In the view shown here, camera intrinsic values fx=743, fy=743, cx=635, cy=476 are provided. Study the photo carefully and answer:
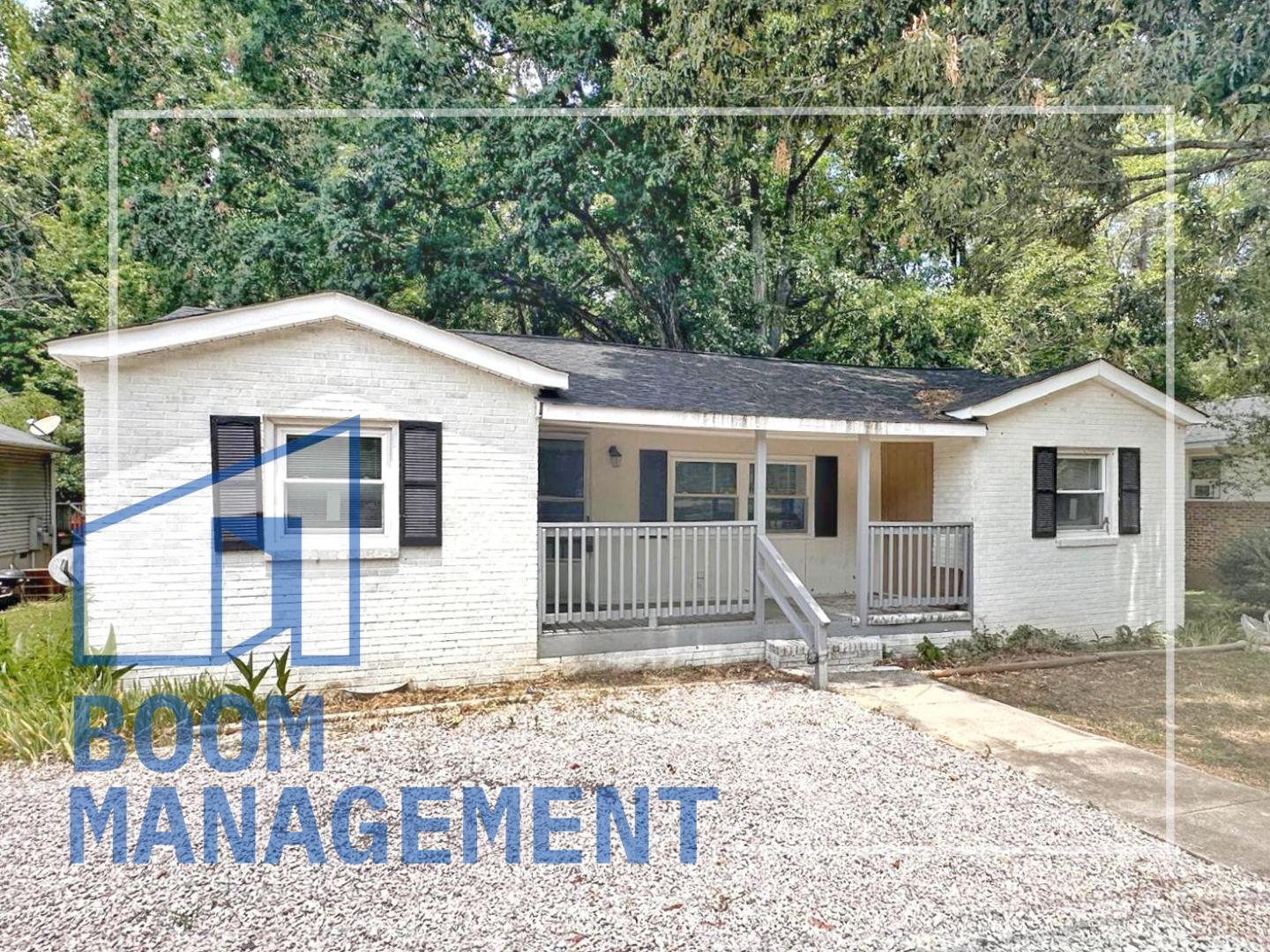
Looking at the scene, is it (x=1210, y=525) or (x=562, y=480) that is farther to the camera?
(x=1210, y=525)

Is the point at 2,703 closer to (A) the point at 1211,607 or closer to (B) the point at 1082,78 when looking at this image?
(B) the point at 1082,78

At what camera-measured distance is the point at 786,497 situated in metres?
10.5

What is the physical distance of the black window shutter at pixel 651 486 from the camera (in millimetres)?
9617

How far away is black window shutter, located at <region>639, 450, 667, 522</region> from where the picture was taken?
9.62 m

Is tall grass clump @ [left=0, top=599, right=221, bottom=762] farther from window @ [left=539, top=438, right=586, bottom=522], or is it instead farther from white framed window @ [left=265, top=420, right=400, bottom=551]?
window @ [left=539, top=438, right=586, bottom=522]

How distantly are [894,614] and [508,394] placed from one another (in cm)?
519

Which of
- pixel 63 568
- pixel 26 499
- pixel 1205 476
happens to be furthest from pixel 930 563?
pixel 26 499

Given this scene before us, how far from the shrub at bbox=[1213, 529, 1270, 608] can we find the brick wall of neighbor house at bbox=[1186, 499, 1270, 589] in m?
2.42

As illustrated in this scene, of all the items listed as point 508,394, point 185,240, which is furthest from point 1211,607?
point 185,240

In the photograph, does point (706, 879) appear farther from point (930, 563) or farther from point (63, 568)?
point (63, 568)

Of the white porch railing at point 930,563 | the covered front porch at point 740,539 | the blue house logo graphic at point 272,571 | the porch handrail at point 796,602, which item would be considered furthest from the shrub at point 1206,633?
the blue house logo graphic at point 272,571

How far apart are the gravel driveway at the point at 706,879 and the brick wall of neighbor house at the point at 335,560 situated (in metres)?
1.53

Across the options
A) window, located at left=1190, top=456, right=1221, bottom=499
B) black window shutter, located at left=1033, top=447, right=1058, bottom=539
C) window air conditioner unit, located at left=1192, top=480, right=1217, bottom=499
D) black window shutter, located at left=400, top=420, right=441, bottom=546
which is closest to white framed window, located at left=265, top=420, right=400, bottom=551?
black window shutter, located at left=400, top=420, right=441, bottom=546

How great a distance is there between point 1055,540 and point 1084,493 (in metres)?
0.91
